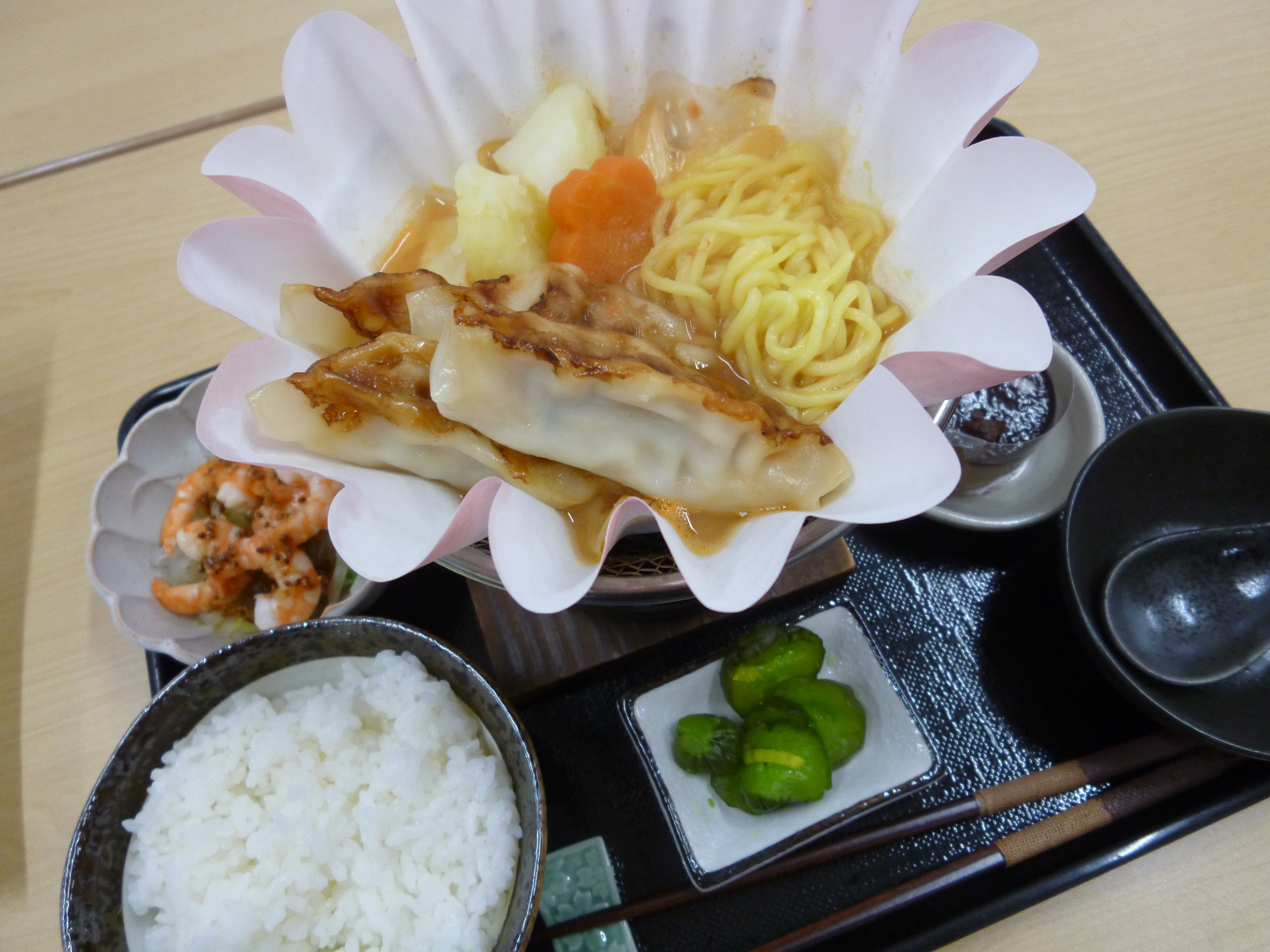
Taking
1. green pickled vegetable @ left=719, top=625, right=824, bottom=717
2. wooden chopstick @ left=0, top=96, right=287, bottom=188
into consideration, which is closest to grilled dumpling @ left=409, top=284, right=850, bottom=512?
green pickled vegetable @ left=719, top=625, right=824, bottom=717

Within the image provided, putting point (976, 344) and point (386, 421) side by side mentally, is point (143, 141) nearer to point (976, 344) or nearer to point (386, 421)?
point (386, 421)

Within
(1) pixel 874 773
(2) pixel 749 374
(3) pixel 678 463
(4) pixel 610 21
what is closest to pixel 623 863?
(1) pixel 874 773

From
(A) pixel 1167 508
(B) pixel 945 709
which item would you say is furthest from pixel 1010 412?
(B) pixel 945 709

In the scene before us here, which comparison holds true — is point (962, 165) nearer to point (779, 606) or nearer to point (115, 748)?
point (779, 606)

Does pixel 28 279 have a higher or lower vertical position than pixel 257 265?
lower

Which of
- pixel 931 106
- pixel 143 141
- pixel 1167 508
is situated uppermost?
pixel 931 106
